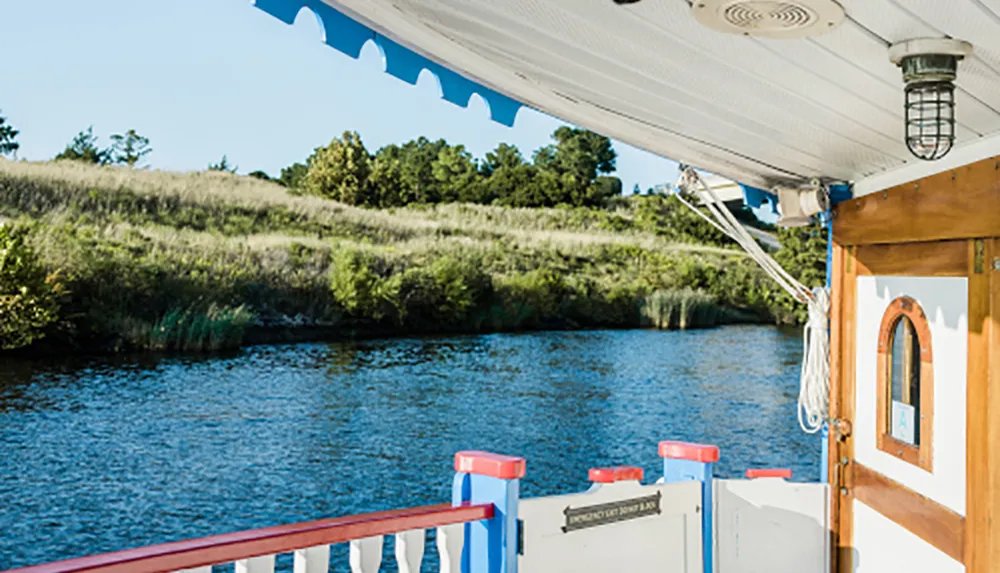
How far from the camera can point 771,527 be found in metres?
3.05

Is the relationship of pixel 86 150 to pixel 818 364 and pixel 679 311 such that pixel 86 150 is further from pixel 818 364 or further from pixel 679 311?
pixel 818 364

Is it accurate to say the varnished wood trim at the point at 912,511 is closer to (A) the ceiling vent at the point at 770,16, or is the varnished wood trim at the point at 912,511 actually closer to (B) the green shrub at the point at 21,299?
(A) the ceiling vent at the point at 770,16

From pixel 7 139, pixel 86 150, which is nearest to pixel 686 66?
pixel 7 139

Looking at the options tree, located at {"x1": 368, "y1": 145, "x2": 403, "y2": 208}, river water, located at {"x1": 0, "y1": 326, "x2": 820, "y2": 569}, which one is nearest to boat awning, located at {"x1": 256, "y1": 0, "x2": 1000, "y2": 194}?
river water, located at {"x1": 0, "y1": 326, "x2": 820, "y2": 569}

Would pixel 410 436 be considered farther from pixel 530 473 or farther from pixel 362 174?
pixel 362 174

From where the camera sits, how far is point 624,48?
1.85 metres

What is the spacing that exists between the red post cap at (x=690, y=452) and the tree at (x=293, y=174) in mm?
33274

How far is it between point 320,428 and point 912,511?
34.4 ft

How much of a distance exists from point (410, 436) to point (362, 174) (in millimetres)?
20993

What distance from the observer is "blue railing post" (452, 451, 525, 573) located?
7.38ft

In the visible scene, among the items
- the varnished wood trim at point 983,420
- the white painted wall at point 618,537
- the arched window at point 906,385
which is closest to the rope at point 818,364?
the arched window at point 906,385

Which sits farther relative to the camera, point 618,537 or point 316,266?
point 316,266

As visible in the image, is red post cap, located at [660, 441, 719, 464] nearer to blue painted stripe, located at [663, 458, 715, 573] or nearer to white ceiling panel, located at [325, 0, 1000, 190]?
blue painted stripe, located at [663, 458, 715, 573]

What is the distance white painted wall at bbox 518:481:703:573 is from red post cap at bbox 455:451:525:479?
126mm
